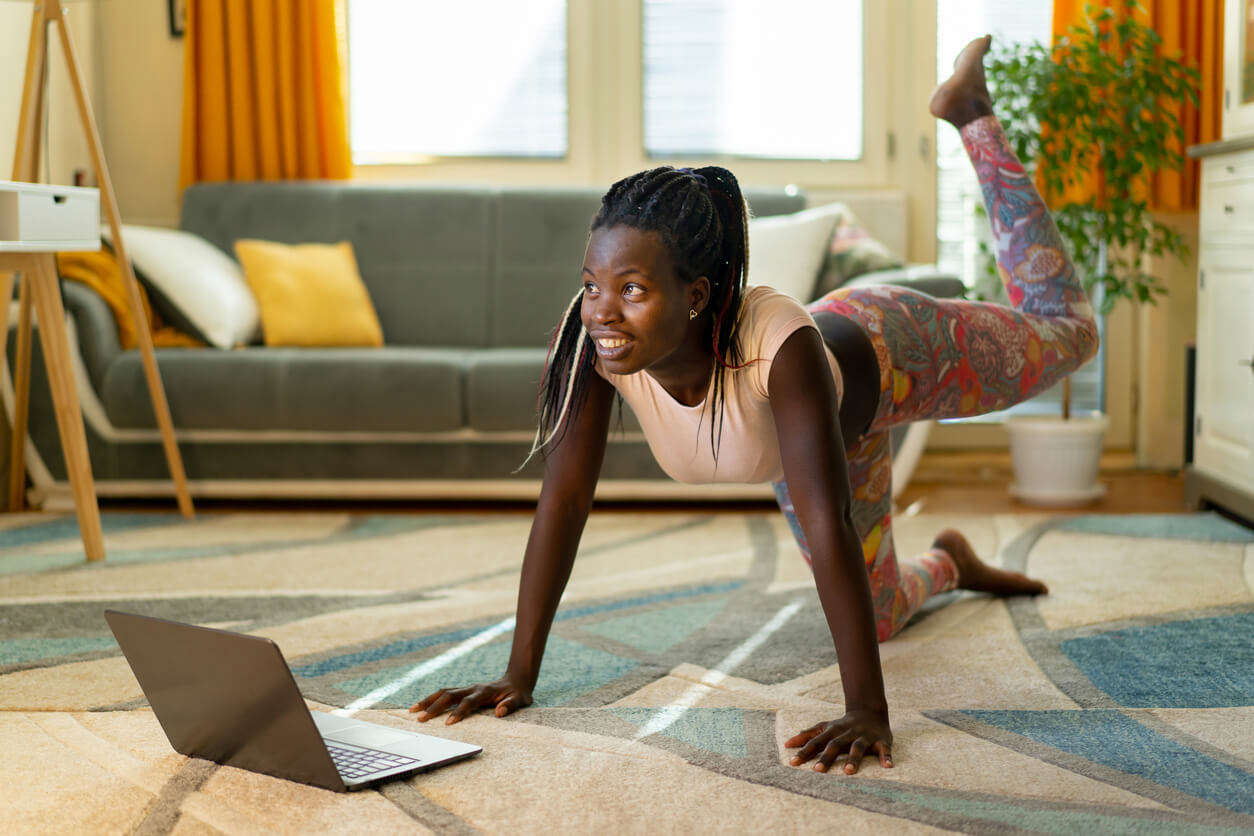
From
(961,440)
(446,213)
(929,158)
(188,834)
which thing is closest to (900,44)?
(929,158)

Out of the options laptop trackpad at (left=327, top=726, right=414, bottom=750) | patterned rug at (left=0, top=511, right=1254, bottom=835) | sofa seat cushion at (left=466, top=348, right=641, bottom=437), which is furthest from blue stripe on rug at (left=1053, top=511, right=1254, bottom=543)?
laptop trackpad at (left=327, top=726, right=414, bottom=750)

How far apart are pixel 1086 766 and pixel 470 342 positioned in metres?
2.74

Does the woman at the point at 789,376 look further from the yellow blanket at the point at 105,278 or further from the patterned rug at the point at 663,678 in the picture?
the yellow blanket at the point at 105,278

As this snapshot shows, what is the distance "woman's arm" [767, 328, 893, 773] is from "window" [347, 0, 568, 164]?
304 cm

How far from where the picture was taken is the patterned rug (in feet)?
4.46

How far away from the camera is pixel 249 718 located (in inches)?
55.3

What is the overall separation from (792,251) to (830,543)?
218cm

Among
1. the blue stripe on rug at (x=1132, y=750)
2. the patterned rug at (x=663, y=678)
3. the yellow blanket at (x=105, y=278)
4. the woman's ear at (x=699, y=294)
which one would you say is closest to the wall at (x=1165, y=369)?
the patterned rug at (x=663, y=678)

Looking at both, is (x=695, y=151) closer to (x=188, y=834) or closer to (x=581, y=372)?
(x=581, y=372)

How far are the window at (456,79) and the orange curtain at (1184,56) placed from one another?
67.9 inches

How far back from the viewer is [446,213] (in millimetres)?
3973

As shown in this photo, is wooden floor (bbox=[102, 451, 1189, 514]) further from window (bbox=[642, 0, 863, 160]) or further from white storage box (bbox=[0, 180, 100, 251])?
window (bbox=[642, 0, 863, 160])

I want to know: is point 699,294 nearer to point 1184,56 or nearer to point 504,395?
point 504,395

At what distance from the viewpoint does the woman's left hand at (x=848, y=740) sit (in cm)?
144
